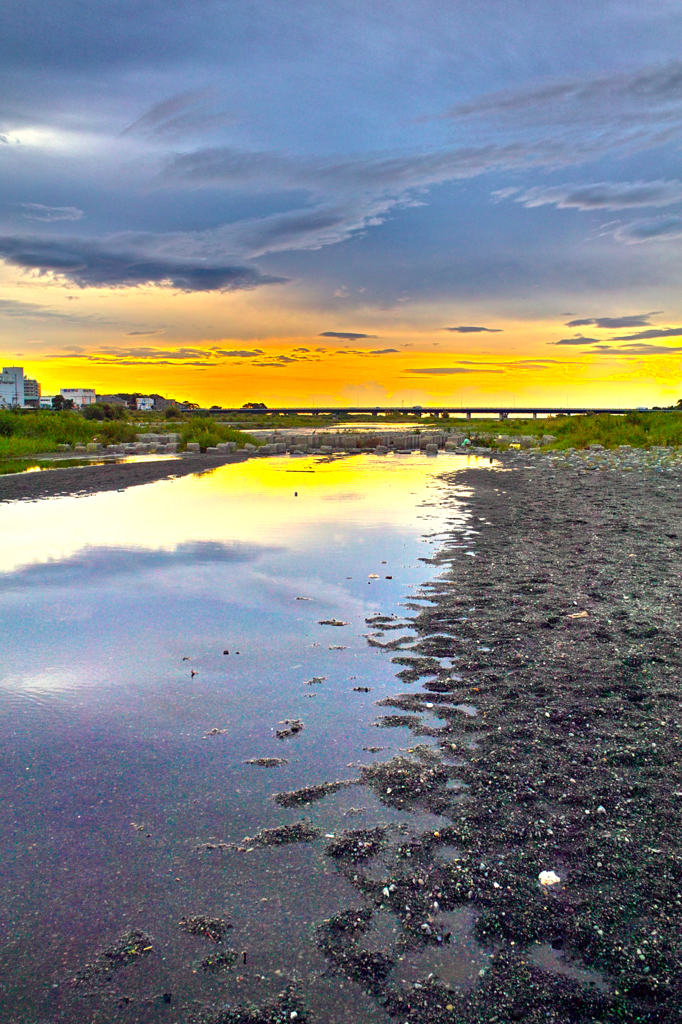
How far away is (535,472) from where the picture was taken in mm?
32250

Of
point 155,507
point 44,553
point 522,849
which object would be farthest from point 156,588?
point 155,507

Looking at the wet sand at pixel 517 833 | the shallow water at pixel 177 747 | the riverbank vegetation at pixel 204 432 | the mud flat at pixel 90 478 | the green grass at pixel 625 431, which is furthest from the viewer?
the green grass at pixel 625 431

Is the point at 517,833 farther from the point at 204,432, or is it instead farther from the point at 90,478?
the point at 204,432

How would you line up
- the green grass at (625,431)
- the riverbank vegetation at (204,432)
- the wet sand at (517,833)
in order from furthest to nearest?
the green grass at (625,431), the riverbank vegetation at (204,432), the wet sand at (517,833)

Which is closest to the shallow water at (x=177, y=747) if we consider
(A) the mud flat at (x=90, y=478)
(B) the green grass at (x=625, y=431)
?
(A) the mud flat at (x=90, y=478)

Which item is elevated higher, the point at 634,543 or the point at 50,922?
the point at 634,543

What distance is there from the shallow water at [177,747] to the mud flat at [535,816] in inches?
11.3

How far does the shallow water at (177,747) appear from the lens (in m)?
3.59

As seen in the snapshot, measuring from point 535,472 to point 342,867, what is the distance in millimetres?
30005

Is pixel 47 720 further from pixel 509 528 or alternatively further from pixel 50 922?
pixel 509 528

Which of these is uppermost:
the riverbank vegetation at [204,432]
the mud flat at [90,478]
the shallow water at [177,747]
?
the riverbank vegetation at [204,432]

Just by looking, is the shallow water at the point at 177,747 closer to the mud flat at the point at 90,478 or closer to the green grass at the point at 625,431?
the mud flat at the point at 90,478

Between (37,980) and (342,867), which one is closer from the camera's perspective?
(37,980)

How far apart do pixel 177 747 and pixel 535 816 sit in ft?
10.0
